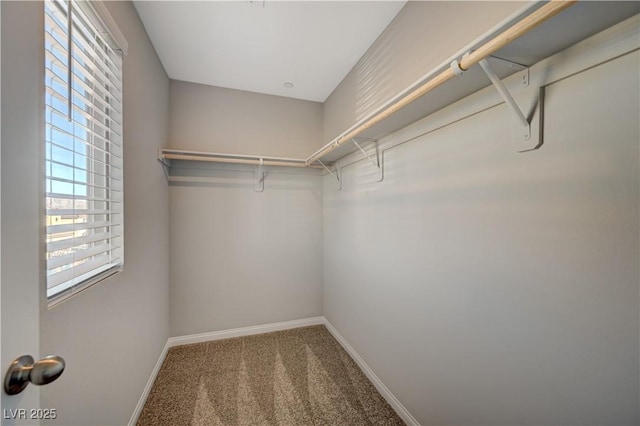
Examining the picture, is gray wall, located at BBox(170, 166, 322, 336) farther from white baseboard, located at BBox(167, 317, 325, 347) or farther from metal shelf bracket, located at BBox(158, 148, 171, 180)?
metal shelf bracket, located at BBox(158, 148, 171, 180)

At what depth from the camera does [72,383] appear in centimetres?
94

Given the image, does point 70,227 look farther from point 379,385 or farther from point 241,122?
point 379,385

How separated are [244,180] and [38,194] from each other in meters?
2.04

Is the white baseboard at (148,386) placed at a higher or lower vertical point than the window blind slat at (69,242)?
lower

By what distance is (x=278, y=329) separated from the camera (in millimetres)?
2646

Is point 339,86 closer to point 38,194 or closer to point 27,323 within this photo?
point 38,194

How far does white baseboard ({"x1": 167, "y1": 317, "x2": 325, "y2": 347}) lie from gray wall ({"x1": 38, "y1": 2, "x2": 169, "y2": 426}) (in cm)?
22

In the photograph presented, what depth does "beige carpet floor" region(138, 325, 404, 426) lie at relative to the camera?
1552 mm

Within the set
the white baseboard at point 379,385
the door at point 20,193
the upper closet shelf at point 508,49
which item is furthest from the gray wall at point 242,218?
the door at point 20,193

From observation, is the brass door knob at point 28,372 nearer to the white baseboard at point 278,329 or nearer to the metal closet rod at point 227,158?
the white baseboard at point 278,329

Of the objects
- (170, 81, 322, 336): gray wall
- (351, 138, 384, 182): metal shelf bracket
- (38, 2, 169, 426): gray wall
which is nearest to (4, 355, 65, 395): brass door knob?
(38, 2, 169, 426): gray wall

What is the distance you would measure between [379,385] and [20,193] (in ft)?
6.98

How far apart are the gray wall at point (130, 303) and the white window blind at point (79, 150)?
8 cm

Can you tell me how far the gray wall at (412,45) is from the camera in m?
1.08
